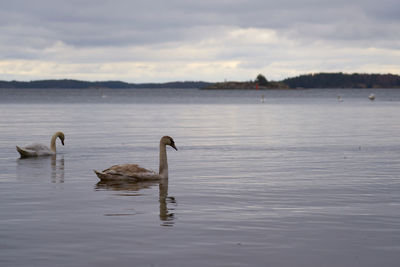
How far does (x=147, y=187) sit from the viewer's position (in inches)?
721

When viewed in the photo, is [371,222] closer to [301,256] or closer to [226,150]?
[301,256]

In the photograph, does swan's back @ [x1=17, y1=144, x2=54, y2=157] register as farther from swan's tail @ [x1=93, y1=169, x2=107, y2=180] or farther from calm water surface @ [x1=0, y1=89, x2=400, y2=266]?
swan's tail @ [x1=93, y1=169, x2=107, y2=180]

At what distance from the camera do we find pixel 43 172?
71.7 feet

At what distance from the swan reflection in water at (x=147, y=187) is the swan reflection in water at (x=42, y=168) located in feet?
5.84

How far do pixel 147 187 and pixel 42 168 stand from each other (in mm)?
6443

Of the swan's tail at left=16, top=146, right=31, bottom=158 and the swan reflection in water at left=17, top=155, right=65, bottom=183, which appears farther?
the swan's tail at left=16, top=146, right=31, bottom=158

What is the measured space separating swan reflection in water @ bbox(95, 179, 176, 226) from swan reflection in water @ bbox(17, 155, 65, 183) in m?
1.78

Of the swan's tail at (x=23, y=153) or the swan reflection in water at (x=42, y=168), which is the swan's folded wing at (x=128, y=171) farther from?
the swan's tail at (x=23, y=153)

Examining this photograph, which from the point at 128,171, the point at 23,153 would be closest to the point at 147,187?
the point at 128,171

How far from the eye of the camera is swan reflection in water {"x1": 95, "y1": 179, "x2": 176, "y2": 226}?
1405 centimetres

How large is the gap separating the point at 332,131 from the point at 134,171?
25.9 m

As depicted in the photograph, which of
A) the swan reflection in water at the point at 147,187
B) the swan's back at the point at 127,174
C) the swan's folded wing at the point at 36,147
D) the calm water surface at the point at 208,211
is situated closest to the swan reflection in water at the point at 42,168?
the calm water surface at the point at 208,211

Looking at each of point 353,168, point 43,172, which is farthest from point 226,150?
point 43,172

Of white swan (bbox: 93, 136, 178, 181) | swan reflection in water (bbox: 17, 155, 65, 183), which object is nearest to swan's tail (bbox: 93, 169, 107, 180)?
white swan (bbox: 93, 136, 178, 181)
